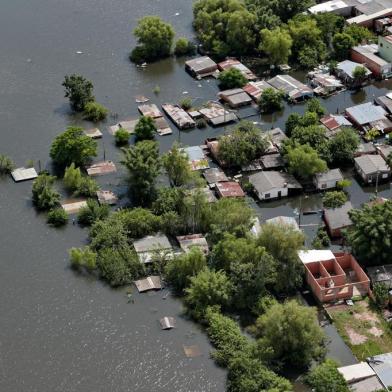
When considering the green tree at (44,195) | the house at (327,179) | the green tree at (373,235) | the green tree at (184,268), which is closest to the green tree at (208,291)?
the green tree at (184,268)

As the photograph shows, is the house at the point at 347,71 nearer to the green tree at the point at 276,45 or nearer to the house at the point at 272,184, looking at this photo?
the green tree at the point at 276,45

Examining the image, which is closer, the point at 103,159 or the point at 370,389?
the point at 370,389

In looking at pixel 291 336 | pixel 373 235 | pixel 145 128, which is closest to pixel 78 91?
pixel 145 128

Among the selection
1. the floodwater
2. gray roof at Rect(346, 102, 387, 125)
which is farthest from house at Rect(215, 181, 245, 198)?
gray roof at Rect(346, 102, 387, 125)

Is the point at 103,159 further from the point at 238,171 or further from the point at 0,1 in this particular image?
the point at 0,1

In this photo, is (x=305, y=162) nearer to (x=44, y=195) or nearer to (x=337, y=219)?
(x=337, y=219)

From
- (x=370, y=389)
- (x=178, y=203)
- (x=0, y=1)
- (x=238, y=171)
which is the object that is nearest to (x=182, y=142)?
(x=238, y=171)

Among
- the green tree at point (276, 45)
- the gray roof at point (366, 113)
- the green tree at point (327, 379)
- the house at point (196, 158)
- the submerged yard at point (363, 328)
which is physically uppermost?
the green tree at point (276, 45)
